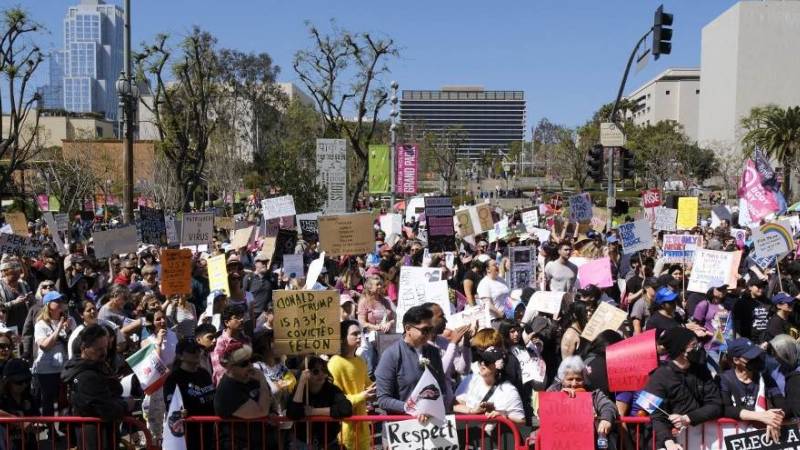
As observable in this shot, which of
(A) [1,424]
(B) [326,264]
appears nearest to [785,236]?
(B) [326,264]

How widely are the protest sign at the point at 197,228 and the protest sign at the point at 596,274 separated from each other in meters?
7.21

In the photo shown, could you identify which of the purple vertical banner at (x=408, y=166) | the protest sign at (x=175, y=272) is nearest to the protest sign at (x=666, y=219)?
the purple vertical banner at (x=408, y=166)

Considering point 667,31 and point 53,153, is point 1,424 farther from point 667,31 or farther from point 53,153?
point 53,153

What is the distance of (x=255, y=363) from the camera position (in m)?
6.29

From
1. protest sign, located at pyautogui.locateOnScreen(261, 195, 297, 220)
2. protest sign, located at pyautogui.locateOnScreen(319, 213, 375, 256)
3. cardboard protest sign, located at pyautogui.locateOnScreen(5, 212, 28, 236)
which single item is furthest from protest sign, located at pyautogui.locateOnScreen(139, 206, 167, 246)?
protest sign, located at pyautogui.locateOnScreen(319, 213, 375, 256)

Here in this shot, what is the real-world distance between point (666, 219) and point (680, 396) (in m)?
16.3

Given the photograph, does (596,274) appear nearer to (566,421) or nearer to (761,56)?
(566,421)

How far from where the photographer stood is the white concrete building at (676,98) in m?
119

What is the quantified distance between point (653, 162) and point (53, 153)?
47731mm

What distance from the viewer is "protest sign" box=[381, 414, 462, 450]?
5.66m

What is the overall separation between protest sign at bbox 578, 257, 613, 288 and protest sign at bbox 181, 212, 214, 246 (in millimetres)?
7215

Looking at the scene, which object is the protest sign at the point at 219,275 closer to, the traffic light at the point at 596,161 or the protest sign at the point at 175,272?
the protest sign at the point at 175,272

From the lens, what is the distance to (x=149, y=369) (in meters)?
6.20

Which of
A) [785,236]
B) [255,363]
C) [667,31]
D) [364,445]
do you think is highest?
[667,31]
